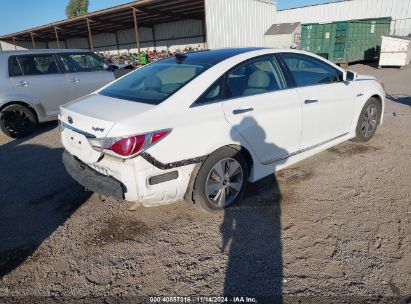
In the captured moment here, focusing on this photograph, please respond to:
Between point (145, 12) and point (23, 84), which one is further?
point (145, 12)

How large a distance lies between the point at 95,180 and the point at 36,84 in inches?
181

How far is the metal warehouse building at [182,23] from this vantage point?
58.3ft

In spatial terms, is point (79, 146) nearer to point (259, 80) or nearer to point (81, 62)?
point (259, 80)

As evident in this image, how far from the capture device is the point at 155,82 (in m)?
3.21

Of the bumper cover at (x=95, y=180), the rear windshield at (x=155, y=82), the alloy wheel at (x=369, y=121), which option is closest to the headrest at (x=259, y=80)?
the rear windshield at (x=155, y=82)

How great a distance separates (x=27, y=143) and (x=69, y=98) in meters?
1.35

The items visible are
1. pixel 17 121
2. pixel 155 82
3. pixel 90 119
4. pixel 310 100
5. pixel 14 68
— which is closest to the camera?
pixel 90 119

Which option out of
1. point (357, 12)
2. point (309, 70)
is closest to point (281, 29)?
point (357, 12)

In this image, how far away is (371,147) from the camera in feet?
15.6

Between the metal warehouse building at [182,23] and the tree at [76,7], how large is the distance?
2852 centimetres

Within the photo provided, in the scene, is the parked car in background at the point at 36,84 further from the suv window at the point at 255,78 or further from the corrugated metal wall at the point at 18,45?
the corrugated metal wall at the point at 18,45

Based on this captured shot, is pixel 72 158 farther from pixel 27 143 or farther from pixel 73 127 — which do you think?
pixel 27 143

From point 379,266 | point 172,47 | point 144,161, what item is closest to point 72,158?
point 144,161

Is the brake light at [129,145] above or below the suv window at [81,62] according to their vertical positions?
below
